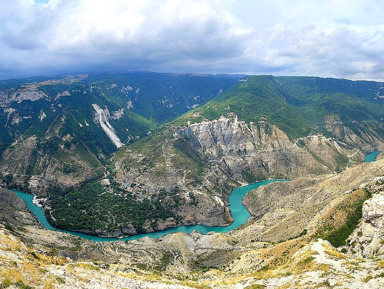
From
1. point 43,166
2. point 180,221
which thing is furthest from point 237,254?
point 43,166

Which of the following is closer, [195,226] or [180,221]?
[195,226]

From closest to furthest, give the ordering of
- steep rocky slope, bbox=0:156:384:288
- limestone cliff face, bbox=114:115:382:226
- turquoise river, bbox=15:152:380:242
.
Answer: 1. steep rocky slope, bbox=0:156:384:288
2. turquoise river, bbox=15:152:380:242
3. limestone cliff face, bbox=114:115:382:226

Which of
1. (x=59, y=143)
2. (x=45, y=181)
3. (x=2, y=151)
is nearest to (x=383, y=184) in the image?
(x=45, y=181)

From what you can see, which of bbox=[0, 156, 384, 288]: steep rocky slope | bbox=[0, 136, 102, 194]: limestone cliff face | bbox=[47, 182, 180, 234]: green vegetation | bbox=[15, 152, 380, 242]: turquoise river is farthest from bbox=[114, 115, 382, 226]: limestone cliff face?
bbox=[0, 136, 102, 194]: limestone cliff face

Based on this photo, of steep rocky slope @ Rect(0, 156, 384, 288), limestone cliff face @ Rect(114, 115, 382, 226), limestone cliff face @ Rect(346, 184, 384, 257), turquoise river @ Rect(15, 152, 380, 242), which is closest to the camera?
steep rocky slope @ Rect(0, 156, 384, 288)

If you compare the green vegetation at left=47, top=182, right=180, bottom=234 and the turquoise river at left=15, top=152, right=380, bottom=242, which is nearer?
the turquoise river at left=15, top=152, right=380, bottom=242

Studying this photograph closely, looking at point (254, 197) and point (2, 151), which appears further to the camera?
point (2, 151)

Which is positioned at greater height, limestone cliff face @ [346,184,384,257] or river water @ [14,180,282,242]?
limestone cliff face @ [346,184,384,257]

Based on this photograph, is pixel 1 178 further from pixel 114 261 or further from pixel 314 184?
pixel 314 184

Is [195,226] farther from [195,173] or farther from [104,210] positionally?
[104,210]

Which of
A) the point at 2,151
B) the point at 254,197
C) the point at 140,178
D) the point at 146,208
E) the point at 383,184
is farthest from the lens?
the point at 2,151

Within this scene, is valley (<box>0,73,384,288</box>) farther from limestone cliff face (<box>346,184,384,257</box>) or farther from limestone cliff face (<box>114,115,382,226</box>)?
limestone cliff face (<box>114,115,382,226</box>)
